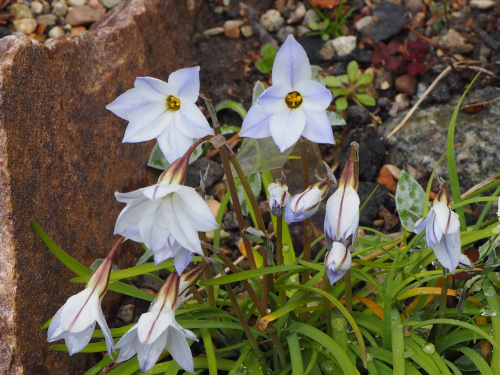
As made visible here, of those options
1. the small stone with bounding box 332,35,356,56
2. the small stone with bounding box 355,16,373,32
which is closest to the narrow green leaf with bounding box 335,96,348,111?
the small stone with bounding box 332,35,356,56

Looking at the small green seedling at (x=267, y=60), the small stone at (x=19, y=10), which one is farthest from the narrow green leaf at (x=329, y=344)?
the small stone at (x=19, y=10)

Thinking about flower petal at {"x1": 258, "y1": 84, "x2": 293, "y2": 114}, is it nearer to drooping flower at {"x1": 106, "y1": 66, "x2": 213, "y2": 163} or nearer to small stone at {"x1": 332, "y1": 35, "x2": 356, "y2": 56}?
drooping flower at {"x1": 106, "y1": 66, "x2": 213, "y2": 163}

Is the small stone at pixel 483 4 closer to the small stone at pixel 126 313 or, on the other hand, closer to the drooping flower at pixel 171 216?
the small stone at pixel 126 313

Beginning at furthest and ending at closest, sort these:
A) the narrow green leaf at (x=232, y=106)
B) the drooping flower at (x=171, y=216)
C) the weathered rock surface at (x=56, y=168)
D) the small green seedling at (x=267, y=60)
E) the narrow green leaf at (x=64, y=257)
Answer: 1. the small green seedling at (x=267, y=60)
2. the narrow green leaf at (x=232, y=106)
3. the weathered rock surface at (x=56, y=168)
4. the narrow green leaf at (x=64, y=257)
5. the drooping flower at (x=171, y=216)

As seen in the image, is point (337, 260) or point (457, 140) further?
point (457, 140)

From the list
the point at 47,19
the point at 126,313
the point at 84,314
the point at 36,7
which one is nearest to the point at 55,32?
the point at 47,19

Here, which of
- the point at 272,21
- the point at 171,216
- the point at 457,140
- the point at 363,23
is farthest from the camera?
the point at 272,21

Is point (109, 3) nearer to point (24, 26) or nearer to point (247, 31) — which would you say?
point (24, 26)
